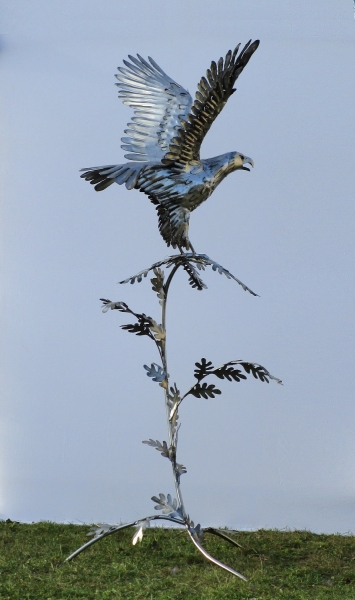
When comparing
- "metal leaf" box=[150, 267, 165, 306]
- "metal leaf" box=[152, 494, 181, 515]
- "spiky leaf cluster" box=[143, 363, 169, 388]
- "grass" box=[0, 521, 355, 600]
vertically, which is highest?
"metal leaf" box=[150, 267, 165, 306]

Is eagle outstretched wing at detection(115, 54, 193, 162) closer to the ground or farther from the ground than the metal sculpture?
farther from the ground

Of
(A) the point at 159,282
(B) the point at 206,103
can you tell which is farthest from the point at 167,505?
(B) the point at 206,103

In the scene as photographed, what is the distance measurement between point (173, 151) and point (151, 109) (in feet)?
0.88

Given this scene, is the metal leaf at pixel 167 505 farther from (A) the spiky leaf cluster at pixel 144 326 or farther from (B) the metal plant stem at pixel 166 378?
(A) the spiky leaf cluster at pixel 144 326

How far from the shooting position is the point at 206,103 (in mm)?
2791

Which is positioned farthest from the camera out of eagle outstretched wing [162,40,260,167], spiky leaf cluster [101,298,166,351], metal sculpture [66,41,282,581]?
spiky leaf cluster [101,298,166,351]

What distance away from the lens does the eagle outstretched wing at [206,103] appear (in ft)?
8.95

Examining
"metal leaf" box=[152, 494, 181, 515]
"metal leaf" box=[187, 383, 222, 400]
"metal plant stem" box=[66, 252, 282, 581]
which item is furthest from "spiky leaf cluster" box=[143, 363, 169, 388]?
"metal leaf" box=[152, 494, 181, 515]

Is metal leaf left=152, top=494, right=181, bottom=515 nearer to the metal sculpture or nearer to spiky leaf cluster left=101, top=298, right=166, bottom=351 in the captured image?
the metal sculpture

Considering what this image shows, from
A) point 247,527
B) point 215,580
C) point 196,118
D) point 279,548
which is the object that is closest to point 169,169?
point 196,118

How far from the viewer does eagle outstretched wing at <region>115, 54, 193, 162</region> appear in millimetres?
3012

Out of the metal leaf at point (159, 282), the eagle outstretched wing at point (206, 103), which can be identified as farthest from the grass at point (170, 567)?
the eagle outstretched wing at point (206, 103)

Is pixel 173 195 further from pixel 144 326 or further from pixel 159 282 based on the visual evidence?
pixel 144 326

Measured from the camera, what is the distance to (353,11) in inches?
155
